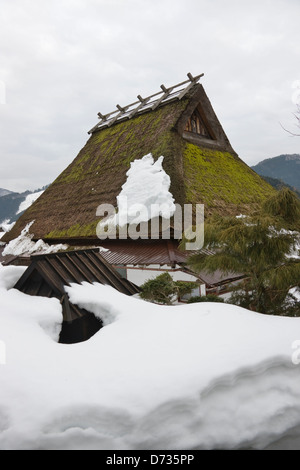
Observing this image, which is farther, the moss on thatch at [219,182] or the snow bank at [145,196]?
the moss on thatch at [219,182]

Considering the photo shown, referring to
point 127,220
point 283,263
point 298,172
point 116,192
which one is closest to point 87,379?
point 283,263

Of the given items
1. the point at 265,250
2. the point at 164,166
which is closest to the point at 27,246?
the point at 164,166

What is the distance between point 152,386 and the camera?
2.49 metres

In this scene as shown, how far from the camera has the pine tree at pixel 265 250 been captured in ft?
17.8

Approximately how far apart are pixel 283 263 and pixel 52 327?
437cm

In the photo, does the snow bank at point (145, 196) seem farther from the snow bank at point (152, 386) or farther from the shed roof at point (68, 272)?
the snow bank at point (152, 386)

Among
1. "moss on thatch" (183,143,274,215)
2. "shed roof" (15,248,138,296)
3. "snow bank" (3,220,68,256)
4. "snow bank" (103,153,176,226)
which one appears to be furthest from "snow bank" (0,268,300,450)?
"snow bank" (3,220,68,256)

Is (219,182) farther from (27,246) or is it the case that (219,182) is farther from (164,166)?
(27,246)

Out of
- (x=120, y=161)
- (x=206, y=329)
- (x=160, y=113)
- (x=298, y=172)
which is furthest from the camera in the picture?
(x=298, y=172)

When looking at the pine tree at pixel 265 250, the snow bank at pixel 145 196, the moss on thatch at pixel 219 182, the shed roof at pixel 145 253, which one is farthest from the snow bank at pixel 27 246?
the pine tree at pixel 265 250

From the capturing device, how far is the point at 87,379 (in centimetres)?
254

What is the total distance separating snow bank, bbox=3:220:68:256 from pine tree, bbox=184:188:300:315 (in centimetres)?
843

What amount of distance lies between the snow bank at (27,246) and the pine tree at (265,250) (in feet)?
27.6

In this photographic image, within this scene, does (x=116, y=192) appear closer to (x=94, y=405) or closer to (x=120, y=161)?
(x=120, y=161)
